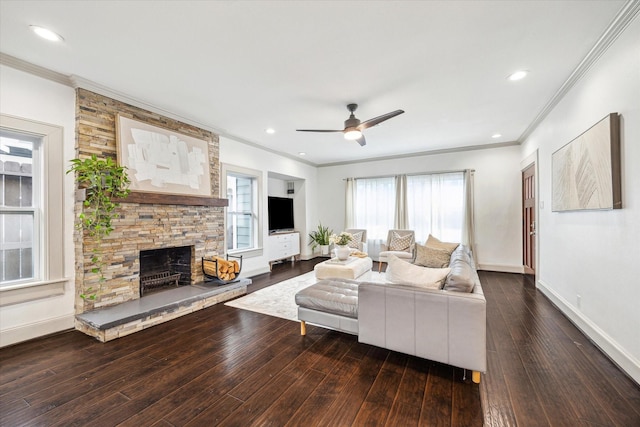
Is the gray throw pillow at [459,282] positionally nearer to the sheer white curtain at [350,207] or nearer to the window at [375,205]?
the window at [375,205]

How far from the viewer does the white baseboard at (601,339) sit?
6.61 ft

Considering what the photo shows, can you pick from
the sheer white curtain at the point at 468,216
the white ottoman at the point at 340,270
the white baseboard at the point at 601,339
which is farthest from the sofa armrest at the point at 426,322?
the sheer white curtain at the point at 468,216

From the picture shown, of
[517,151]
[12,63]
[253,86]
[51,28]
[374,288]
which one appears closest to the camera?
[51,28]

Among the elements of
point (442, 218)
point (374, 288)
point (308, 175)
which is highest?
point (308, 175)

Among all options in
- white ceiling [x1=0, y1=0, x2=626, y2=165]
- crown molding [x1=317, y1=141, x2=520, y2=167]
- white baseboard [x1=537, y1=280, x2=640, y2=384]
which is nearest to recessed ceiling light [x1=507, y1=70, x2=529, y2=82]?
white ceiling [x1=0, y1=0, x2=626, y2=165]

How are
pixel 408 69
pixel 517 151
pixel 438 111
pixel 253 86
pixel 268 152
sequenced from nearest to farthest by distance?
pixel 408 69 < pixel 253 86 < pixel 438 111 < pixel 517 151 < pixel 268 152

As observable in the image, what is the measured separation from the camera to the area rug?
350 cm

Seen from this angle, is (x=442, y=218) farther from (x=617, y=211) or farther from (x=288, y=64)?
(x=288, y=64)

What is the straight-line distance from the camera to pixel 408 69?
9.10ft

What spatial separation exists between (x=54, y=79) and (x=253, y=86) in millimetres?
2143

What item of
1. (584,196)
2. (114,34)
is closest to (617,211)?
(584,196)

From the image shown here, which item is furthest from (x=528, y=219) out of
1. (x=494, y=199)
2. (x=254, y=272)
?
(x=254, y=272)

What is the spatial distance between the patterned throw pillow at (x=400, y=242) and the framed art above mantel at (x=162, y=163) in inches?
151

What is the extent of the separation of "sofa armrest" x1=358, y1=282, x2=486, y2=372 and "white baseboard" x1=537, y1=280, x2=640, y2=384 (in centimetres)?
119
